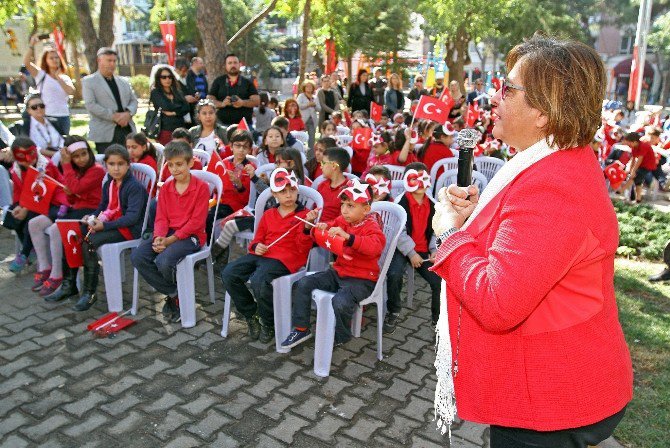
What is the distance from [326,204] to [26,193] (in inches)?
110

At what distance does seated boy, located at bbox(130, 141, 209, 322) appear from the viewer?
4.48 m

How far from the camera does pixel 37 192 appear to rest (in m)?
5.17

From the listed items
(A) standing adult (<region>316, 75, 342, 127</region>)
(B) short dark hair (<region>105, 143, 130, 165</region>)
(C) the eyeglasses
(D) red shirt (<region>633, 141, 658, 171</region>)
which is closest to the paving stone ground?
(B) short dark hair (<region>105, 143, 130, 165</region>)

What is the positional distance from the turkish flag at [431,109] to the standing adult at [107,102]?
3488mm

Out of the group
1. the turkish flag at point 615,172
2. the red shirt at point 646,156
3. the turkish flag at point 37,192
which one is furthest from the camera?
the red shirt at point 646,156

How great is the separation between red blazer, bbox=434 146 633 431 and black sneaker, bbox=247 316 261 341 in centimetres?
288

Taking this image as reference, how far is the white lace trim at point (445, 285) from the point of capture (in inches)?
57.4

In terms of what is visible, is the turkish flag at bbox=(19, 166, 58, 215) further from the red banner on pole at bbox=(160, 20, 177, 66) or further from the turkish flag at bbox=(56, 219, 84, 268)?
the red banner on pole at bbox=(160, 20, 177, 66)

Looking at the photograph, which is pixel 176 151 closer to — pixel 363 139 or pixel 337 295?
pixel 337 295

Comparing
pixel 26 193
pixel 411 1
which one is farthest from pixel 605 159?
pixel 411 1

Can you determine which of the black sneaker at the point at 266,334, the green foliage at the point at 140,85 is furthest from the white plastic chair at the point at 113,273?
the green foliage at the point at 140,85

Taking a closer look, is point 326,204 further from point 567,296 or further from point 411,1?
point 411,1

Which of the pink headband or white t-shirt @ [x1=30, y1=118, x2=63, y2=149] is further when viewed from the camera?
white t-shirt @ [x1=30, y1=118, x2=63, y2=149]

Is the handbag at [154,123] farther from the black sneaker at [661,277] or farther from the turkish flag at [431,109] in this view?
the black sneaker at [661,277]
